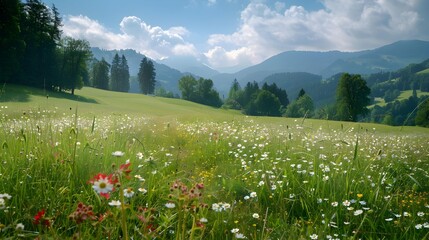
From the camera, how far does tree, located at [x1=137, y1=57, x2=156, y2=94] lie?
11181cm

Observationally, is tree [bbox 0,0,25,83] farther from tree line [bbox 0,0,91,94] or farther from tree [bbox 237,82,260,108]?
tree [bbox 237,82,260,108]

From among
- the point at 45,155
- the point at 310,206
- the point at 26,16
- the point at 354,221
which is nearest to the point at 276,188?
the point at 310,206

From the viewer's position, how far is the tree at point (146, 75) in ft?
367

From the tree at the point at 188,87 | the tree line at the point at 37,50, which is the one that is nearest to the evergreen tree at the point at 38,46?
the tree line at the point at 37,50

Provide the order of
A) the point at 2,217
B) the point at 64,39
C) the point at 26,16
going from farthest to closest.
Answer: the point at 64,39 < the point at 26,16 < the point at 2,217

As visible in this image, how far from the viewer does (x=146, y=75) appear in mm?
112438

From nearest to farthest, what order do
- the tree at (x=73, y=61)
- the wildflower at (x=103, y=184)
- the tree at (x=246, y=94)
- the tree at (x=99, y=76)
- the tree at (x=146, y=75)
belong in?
the wildflower at (x=103, y=184), the tree at (x=73, y=61), the tree at (x=99, y=76), the tree at (x=146, y=75), the tree at (x=246, y=94)

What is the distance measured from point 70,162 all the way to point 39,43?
5595 cm

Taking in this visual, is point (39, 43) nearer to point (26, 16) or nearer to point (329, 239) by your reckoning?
point (26, 16)

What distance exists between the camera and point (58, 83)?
54.3m

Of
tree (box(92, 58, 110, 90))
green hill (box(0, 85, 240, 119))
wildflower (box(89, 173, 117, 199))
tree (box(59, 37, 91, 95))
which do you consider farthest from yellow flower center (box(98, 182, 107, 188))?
tree (box(92, 58, 110, 90))

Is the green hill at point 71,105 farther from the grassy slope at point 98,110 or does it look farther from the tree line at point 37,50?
the tree line at point 37,50

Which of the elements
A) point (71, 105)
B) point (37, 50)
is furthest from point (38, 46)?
point (71, 105)

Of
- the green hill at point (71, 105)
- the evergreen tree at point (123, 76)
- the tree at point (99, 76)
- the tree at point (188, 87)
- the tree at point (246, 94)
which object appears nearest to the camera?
the green hill at point (71, 105)
